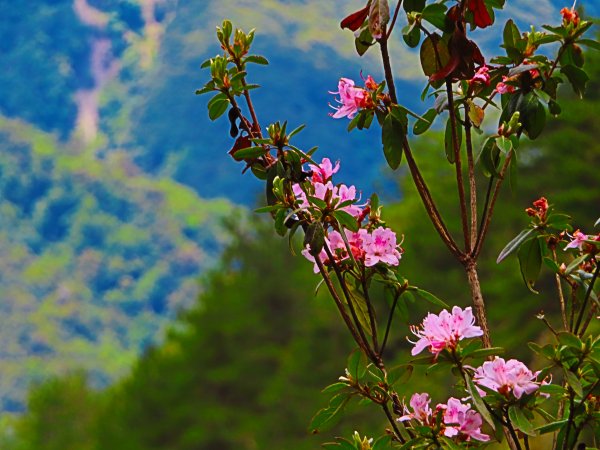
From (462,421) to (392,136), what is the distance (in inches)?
16.5

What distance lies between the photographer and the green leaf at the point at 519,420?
1.24m

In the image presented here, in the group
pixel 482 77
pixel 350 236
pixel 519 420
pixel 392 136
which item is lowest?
pixel 519 420

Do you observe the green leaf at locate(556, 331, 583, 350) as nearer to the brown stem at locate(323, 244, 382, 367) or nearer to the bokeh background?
the brown stem at locate(323, 244, 382, 367)

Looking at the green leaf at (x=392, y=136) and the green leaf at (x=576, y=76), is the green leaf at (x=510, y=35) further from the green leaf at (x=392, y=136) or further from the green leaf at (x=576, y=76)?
the green leaf at (x=392, y=136)

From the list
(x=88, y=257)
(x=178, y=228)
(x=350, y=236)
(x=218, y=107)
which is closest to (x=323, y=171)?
(x=350, y=236)

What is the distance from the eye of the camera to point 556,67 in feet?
5.20

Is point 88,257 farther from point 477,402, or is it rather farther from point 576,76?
point 477,402

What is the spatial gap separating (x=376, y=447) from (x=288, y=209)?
36 centimetres

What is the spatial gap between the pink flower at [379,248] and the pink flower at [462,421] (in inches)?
8.4

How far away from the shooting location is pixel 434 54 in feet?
4.88

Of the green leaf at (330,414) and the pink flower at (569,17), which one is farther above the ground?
the pink flower at (569,17)

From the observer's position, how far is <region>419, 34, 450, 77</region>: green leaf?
1477mm

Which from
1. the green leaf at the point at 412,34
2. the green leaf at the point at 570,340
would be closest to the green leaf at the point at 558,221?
the green leaf at the point at 570,340

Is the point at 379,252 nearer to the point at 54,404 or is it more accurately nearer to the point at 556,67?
the point at 556,67
